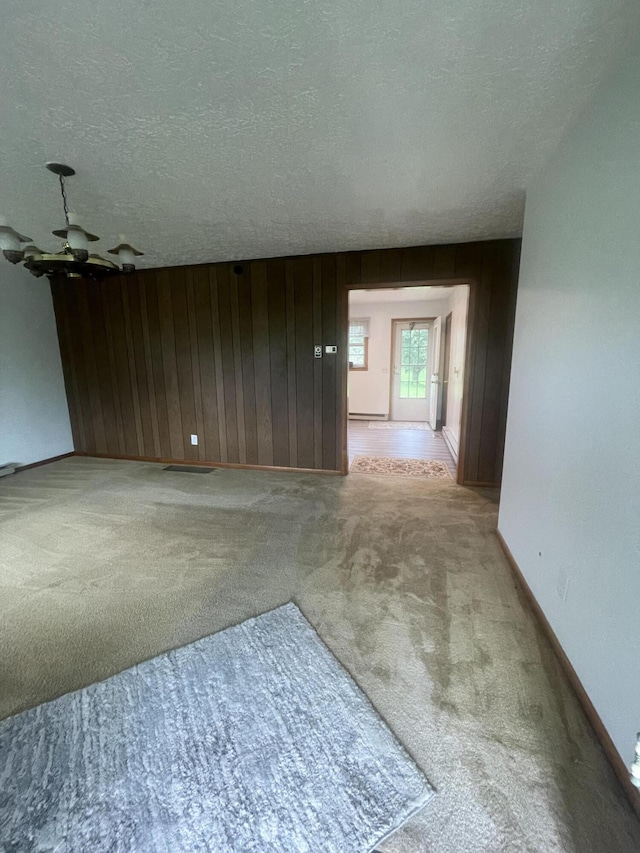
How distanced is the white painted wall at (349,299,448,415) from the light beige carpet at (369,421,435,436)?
1.39 feet

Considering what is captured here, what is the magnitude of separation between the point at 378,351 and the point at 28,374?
5.64 m

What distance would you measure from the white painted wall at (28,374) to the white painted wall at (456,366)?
5316 mm

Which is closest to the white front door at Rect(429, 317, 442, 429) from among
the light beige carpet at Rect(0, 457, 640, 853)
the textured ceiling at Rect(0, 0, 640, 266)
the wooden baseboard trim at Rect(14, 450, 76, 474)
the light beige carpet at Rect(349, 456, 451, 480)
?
the light beige carpet at Rect(349, 456, 451, 480)

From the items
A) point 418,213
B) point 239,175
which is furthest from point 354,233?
point 239,175

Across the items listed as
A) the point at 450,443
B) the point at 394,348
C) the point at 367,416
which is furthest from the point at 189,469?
the point at 394,348

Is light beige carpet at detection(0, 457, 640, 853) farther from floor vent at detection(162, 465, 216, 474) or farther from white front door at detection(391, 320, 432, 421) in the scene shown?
white front door at detection(391, 320, 432, 421)

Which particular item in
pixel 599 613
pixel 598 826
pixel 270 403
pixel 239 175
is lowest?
pixel 598 826

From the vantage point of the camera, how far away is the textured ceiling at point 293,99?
1075 mm

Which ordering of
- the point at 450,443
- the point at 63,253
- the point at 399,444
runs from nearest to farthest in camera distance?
the point at 63,253, the point at 450,443, the point at 399,444

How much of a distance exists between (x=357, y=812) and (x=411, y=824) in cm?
15

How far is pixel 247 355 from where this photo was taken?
12.8 feet

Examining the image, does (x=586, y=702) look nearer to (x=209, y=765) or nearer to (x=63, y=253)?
(x=209, y=765)

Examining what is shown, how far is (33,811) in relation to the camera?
975 millimetres

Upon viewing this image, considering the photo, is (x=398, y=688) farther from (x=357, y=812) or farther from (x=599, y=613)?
(x=599, y=613)
